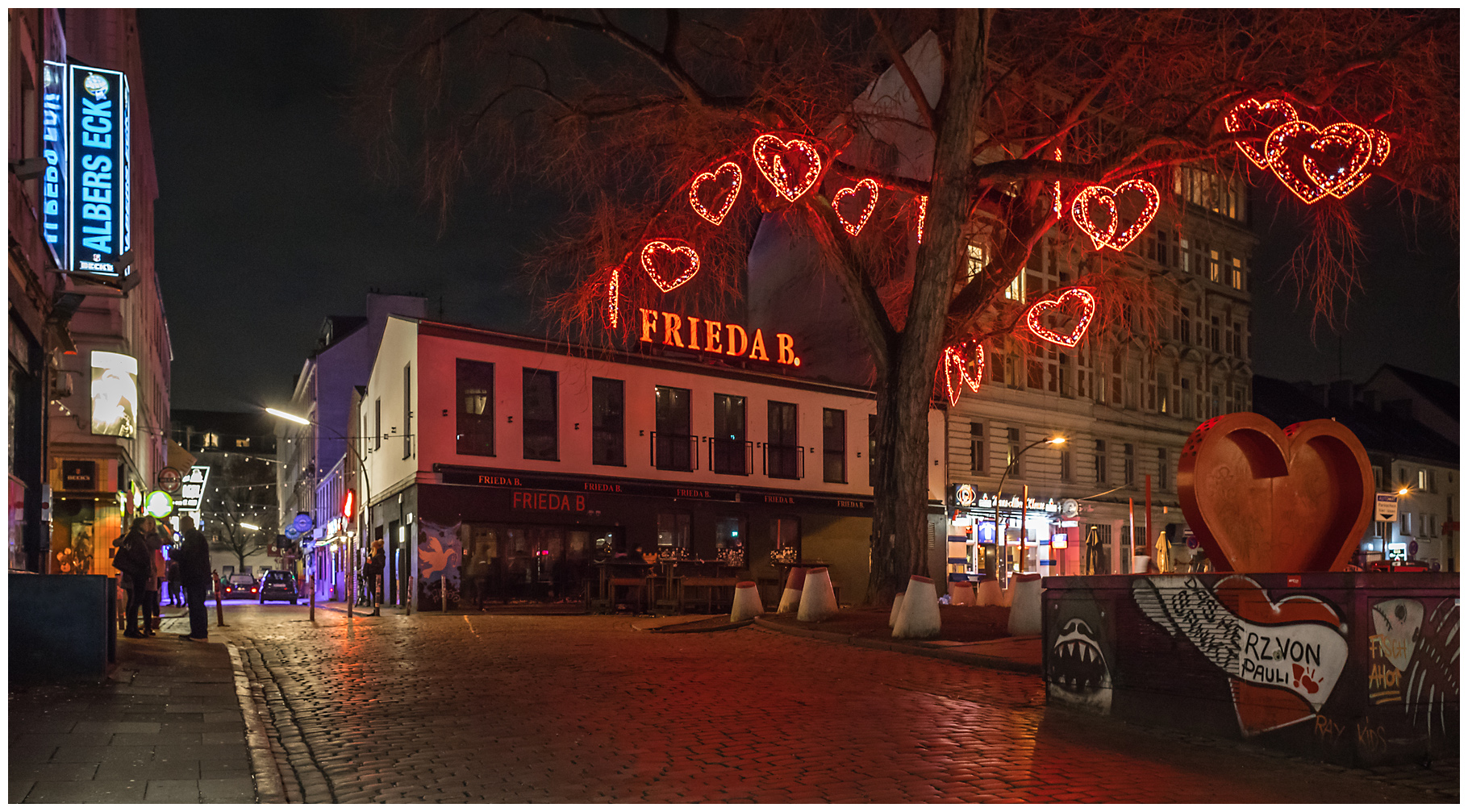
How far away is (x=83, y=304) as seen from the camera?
1190 inches

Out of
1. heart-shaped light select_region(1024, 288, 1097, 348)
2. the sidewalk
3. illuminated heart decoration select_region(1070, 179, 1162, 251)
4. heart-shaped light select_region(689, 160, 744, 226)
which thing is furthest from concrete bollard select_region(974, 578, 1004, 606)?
the sidewalk

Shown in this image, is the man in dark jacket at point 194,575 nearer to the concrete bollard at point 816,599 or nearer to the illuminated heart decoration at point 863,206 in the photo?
the concrete bollard at point 816,599

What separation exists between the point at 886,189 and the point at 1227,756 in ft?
45.8

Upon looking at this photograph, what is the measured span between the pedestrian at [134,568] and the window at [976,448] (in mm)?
30490

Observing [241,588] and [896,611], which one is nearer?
[896,611]

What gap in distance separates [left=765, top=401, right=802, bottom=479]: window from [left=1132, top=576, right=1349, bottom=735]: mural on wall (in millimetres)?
29931

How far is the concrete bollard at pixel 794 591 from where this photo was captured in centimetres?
1973

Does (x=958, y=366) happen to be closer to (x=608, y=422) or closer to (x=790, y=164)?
(x=790, y=164)

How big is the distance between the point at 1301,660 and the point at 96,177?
15960 mm

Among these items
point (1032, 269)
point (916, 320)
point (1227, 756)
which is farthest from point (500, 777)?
point (1032, 269)

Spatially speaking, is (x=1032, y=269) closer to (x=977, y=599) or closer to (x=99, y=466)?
(x=977, y=599)

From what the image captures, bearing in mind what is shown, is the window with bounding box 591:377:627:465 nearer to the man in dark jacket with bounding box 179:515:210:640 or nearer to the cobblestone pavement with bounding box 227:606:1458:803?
the man in dark jacket with bounding box 179:515:210:640

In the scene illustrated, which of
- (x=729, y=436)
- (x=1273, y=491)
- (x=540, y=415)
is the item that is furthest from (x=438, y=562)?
(x=1273, y=491)

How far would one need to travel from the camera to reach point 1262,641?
23.8ft
